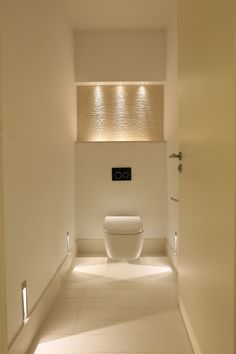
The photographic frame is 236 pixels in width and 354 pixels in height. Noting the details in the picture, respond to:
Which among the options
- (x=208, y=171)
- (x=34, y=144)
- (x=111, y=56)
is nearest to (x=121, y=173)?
(x=111, y=56)

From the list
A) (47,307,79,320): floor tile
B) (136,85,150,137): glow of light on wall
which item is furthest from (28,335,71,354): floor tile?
(136,85,150,137): glow of light on wall

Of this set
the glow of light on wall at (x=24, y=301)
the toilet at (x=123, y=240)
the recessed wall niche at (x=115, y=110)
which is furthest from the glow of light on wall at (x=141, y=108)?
the glow of light on wall at (x=24, y=301)

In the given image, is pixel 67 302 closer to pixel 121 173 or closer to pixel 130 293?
pixel 130 293

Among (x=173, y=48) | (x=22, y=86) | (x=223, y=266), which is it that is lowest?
(x=223, y=266)

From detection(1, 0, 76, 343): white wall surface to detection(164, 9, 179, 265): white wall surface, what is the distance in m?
1.02

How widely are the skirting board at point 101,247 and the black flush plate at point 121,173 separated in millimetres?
739

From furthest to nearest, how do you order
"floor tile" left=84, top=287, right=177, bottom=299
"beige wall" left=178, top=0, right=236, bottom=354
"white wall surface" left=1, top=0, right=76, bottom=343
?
"floor tile" left=84, top=287, right=177, bottom=299 → "white wall surface" left=1, top=0, right=76, bottom=343 → "beige wall" left=178, top=0, right=236, bottom=354

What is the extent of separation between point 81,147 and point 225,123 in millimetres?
2546

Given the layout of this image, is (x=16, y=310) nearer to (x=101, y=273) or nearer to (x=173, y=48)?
(x=101, y=273)

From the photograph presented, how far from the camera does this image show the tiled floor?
67.2 inches

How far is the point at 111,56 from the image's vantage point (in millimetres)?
→ 3441

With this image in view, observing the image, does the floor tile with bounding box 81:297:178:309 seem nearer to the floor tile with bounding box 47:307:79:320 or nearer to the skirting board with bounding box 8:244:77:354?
the floor tile with bounding box 47:307:79:320

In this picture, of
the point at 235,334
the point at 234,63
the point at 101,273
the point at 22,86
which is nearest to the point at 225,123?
the point at 234,63

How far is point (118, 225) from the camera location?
9.44 ft
